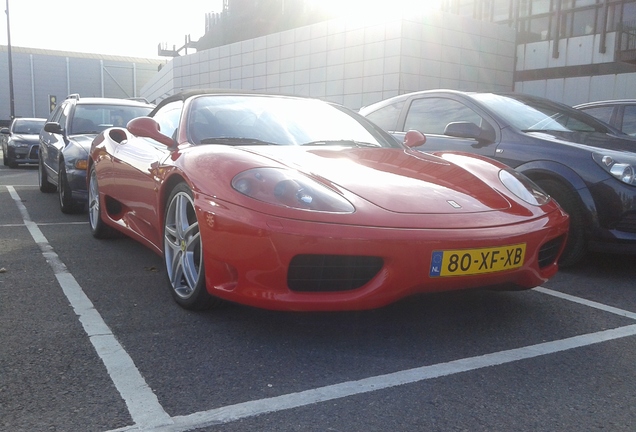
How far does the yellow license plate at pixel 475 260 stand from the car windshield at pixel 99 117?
232 inches

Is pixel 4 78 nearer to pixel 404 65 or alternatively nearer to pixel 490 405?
pixel 404 65

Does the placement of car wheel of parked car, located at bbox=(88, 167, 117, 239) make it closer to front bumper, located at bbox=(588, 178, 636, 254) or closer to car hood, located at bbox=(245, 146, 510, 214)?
car hood, located at bbox=(245, 146, 510, 214)

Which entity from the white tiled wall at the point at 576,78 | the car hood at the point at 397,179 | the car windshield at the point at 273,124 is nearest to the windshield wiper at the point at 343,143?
the car windshield at the point at 273,124

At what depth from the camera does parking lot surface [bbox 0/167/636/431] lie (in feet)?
6.97

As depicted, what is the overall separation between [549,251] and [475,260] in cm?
69

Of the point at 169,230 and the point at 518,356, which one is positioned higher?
the point at 169,230

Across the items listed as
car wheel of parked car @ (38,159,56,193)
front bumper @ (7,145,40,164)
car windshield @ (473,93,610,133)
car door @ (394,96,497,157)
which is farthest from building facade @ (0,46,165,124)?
car windshield @ (473,93,610,133)

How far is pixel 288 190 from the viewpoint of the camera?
2.82 metres

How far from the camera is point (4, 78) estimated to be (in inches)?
2339

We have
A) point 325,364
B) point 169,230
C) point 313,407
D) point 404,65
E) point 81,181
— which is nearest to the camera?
point 313,407

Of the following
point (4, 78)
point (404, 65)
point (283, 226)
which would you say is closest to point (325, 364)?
point (283, 226)

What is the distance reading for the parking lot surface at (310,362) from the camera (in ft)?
6.97

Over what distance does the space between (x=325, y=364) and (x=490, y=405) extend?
0.68m

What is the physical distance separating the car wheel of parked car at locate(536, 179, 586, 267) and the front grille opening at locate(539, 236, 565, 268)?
1.21 meters
